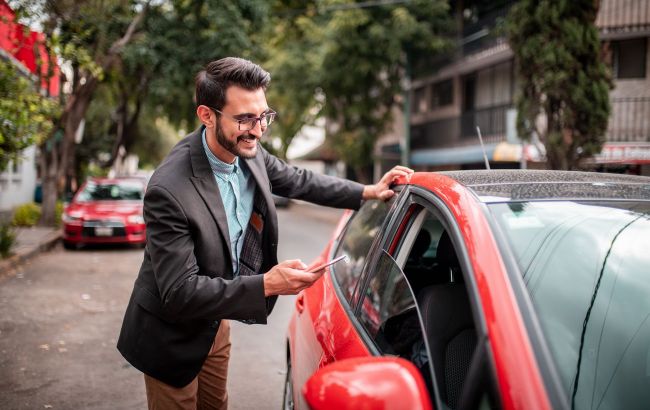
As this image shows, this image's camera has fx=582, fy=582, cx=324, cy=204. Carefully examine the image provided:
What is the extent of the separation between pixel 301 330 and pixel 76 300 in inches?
221

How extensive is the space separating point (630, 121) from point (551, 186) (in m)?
16.5

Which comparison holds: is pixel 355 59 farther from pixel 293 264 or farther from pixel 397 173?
pixel 293 264

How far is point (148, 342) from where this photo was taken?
2.28m

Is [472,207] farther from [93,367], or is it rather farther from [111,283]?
[111,283]

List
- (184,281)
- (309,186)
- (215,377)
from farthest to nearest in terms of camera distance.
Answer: (309,186) → (215,377) → (184,281)

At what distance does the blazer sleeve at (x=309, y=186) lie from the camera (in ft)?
9.76

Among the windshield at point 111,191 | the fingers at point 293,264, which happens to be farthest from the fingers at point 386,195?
the windshield at point 111,191

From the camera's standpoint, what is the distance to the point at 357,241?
10.2 ft

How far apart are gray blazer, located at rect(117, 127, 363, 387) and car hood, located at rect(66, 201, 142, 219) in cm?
1032

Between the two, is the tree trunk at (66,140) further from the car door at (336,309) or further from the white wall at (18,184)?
the car door at (336,309)

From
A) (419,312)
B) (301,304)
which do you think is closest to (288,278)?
(419,312)

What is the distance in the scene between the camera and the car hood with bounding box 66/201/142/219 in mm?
12031

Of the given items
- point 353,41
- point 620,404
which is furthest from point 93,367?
point 353,41

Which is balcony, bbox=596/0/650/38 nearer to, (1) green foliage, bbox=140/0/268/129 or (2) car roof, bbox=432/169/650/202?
(1) green foliage, bbox=140/0/268/129
